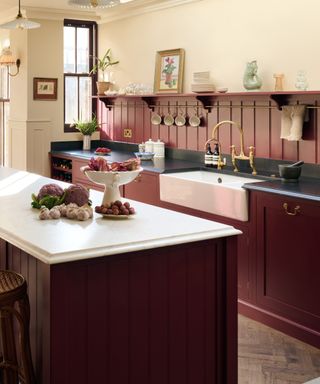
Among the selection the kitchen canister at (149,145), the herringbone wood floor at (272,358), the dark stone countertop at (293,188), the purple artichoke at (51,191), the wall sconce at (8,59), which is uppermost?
the wall sconce at (8,59)

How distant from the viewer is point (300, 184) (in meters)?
4.28

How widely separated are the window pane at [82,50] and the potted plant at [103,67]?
0.37ft

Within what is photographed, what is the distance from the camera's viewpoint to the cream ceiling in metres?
6.29

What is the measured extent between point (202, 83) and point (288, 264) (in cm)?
216

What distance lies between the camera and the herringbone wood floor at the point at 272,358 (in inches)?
134

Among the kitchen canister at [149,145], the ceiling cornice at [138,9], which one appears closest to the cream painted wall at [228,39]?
the ceiling cornice at [138,9]

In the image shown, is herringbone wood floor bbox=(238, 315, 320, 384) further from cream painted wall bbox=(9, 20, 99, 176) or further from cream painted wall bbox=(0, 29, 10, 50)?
cream painted wall bbox=(0, 29, 10, 50)

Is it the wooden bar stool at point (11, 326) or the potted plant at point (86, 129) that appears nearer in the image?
the wooden bar stool at point (11, 326)

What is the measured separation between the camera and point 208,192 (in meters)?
4.55

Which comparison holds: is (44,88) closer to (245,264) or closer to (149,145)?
(149,145)

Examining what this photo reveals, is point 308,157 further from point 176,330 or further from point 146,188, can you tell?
point 176,330

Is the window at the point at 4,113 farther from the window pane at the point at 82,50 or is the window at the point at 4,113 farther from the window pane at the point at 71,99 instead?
the window pane at the point at 82,50

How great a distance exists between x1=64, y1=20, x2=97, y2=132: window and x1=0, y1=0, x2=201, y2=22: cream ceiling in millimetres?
218

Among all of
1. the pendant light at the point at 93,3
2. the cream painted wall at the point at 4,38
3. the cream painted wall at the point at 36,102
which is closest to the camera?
the pendant light at the point at 93,3
